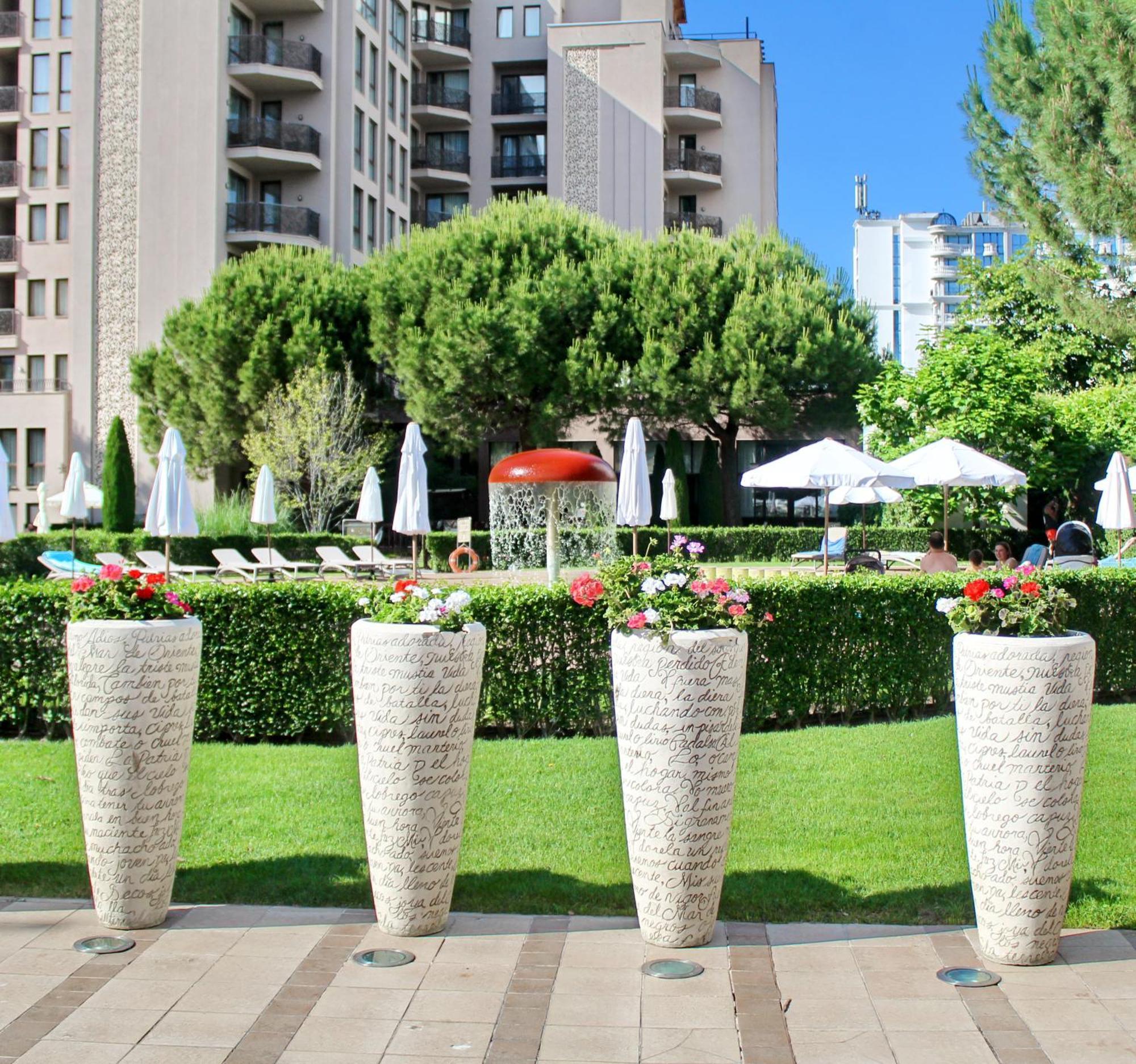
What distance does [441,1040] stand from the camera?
12.9ft

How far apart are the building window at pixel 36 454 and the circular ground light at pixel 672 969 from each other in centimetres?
3693

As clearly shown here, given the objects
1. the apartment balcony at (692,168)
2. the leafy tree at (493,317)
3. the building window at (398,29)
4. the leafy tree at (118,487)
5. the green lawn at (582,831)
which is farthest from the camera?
the apartment balcony at (692,168)

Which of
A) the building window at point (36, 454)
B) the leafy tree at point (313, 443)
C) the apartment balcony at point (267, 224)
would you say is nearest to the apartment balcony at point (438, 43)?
the apartment balcony at point (267, 224)

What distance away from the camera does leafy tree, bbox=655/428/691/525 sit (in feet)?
114

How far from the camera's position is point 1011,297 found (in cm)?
3662

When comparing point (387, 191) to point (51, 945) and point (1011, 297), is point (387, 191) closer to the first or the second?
point (1011, 297)

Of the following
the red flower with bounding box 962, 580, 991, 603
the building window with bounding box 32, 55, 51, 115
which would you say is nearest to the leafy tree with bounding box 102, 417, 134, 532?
the building window with bounding box 32, 55, 51, 115

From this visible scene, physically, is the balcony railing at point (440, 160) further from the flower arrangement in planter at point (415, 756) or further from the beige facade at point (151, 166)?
the flower arrangement in planter at point (415, 756)

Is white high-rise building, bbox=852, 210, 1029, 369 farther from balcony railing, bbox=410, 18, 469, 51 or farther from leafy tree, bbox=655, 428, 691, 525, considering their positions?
leafy tree, bbox=655, 428, 691, 525

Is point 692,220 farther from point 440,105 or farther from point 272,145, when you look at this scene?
point 272,145

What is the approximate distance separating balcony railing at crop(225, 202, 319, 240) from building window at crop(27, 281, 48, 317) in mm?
6761

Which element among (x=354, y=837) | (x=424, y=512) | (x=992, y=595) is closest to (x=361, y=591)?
Answer: (x=354, y=837)

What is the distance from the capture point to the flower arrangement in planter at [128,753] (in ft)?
16.4

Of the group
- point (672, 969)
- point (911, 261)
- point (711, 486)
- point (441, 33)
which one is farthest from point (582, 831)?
point (911, 261)
